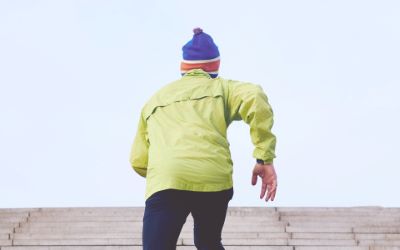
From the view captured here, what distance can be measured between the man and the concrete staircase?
3.14 metres

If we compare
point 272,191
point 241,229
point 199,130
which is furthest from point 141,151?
point 241,229

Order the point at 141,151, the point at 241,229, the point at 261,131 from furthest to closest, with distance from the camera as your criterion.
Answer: the point at 241,229 → the point at 141,151 → the point at 261,131

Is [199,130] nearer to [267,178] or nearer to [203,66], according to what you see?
[267,178]

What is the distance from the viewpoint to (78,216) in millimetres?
8125

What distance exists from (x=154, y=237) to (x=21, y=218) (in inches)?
191

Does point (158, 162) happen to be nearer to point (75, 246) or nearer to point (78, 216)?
point (75, 246)

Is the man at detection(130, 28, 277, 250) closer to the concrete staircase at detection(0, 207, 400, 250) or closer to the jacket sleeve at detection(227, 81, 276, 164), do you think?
the jacket sleeve at detection(227, 81, 276, 164)

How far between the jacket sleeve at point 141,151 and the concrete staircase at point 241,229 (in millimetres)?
2964

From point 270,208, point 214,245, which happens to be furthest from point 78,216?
point 214,245

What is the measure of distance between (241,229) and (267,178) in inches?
151

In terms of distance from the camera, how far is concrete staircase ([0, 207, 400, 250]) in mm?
7164

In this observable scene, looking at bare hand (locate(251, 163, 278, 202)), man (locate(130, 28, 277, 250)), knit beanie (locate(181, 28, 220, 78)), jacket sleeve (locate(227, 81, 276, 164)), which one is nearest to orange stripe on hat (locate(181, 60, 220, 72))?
knit beanie (locate(181, 28, 220, 78))

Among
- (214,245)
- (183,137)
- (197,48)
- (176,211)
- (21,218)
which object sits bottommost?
(21,218)

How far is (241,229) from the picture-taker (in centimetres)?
757
